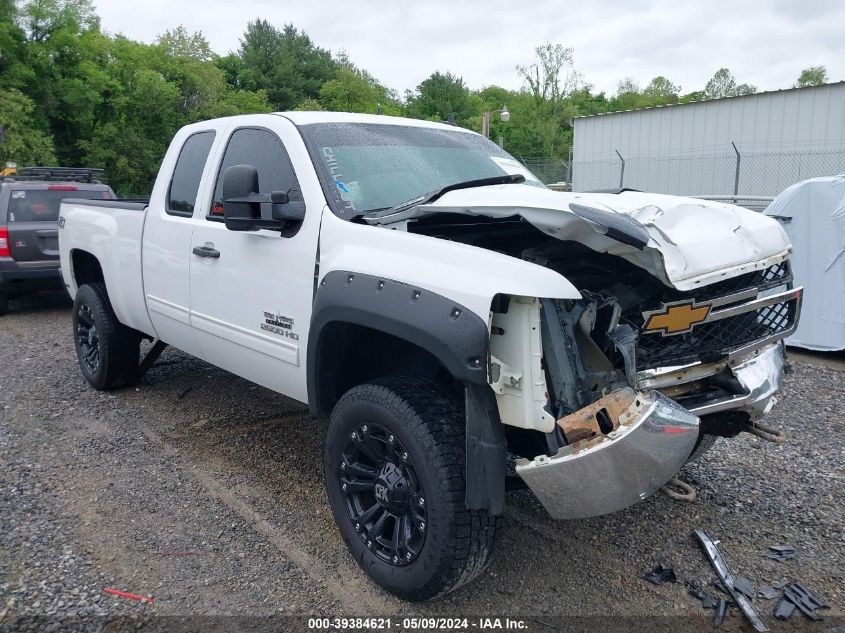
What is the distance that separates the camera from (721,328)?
3.03 m

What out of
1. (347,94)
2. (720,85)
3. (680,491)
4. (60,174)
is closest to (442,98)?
(347,94)

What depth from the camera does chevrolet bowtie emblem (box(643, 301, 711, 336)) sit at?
266cm

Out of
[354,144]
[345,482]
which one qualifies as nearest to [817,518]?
[345,482]

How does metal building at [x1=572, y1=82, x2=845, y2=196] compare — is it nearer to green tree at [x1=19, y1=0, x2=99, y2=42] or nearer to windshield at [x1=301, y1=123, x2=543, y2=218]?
windshield at [x1=301, y1=123, x2=543, y2=218]

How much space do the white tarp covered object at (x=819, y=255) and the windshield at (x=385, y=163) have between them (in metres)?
4.33

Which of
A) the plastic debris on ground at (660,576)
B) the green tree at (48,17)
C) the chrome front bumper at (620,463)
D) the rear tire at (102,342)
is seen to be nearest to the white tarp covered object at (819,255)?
the plastic debris on ground at (660,576)

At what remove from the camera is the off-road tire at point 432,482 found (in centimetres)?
266

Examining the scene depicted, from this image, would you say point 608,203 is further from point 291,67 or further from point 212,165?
point 291,67

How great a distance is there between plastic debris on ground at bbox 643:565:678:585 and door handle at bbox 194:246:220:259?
8.94 feet

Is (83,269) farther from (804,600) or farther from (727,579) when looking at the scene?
(804,600)

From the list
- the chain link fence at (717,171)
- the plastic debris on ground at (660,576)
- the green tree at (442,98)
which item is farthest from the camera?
the green tree at (442,98)

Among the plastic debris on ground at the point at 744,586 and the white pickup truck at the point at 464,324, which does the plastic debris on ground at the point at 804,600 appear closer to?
the plastic debris on ground at the point at 744,586

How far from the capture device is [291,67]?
53.9 m

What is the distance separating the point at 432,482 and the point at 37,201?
28.8 ft
